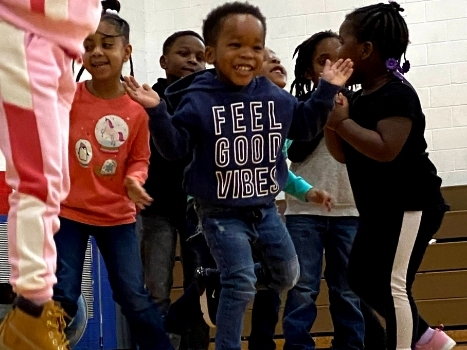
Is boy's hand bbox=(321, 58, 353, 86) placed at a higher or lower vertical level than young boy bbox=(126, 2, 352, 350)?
higher

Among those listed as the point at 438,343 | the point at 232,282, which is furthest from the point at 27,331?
the point at 438,343

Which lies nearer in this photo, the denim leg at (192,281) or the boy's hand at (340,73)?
the boy's hand at (340,73)

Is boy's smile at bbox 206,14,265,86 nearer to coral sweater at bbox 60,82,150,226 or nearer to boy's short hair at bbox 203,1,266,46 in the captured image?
boy's short hair at bbox 203,1,266,46

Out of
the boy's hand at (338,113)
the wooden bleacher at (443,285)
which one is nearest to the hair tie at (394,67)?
the boy's hand at (338,113)

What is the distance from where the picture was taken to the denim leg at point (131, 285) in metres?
2.68

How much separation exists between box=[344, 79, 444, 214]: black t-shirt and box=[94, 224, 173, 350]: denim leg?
0.83 meters

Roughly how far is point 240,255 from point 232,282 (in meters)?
0.09

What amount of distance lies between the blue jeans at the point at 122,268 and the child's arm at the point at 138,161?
150 millimetres

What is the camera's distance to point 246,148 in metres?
2.55

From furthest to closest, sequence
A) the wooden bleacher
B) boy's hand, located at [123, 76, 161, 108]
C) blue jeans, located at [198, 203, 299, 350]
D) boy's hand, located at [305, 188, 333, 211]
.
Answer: the wooden bleacher, boy's hand, located at [305, 188, 333, 211], blue jeans, located at [198, 203, 299, 350], boy's hand, located at [123, 76, 161, 108]

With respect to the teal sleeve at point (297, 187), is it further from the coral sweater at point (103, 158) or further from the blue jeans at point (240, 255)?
the coral sweater at point (103, 158)

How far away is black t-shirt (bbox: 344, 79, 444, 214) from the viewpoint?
256cm

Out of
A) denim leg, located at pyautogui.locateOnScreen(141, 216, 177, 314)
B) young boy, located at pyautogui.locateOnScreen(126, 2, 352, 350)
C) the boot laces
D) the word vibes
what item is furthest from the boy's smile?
the boot laces

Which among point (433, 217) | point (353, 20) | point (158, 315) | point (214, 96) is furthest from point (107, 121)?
point (433, 217)
